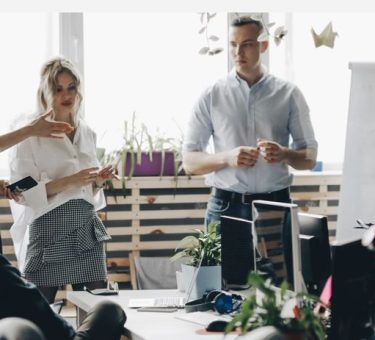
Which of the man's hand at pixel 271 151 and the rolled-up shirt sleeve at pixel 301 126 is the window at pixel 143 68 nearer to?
the rolled-up shirt sleeve at pixel 301 126

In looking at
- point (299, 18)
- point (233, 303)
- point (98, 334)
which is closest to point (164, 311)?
point (233, 303)

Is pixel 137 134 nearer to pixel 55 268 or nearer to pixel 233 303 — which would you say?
pixel 55 268

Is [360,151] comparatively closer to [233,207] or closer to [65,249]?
[233,207]

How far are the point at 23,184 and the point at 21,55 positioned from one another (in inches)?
77.2

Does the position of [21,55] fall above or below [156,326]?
above

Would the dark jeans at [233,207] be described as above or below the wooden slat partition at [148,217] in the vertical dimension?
above

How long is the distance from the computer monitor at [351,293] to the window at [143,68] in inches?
131

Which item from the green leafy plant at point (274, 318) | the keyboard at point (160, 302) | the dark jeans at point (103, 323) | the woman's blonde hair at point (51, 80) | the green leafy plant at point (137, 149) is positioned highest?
the woman's blonde hair at point (51, 80)

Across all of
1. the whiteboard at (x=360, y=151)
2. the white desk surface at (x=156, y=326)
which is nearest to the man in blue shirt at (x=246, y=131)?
the whiteboard at (x=360, y=151)

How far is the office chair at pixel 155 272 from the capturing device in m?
5.02

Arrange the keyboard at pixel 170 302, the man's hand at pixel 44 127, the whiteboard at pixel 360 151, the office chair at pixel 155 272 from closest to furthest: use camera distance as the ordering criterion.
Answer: the keyboard at pixel 170 302 → the man's hand at pixel 44 127 → the whiteboard at pixel 360 151 → the office chair at pixel 155 272

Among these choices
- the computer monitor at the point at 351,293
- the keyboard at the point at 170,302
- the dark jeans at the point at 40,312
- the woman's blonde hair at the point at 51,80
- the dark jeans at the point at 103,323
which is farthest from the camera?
the woman's blonde hair at the point at 51,80

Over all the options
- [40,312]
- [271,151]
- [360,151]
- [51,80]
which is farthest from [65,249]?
[360,151]

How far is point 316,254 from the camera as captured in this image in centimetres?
274
